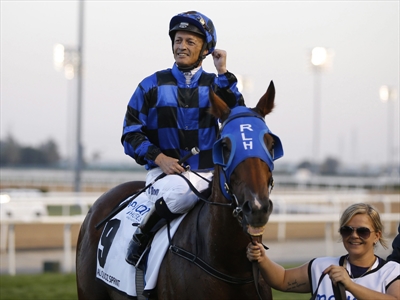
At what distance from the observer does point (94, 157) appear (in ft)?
254

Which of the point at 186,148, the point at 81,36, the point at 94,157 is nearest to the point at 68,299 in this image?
the point at 186,148

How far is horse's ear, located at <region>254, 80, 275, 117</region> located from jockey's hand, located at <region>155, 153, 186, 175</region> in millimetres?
676

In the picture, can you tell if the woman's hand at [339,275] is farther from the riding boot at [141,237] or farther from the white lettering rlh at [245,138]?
the riding boot at [141,237]

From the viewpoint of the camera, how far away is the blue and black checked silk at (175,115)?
13.2 ft

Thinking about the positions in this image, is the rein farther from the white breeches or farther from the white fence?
the white fence

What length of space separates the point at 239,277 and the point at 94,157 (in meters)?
74.8

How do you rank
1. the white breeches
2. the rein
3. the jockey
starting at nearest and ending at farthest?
the rein, the white breeches, the jockey

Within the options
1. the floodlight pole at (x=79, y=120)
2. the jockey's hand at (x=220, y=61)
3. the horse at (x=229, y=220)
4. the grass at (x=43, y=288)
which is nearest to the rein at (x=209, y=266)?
the horse at (x=229, y=220)

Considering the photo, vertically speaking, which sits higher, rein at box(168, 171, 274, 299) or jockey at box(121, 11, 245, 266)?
jockey at box(121, 11, 245, 266)

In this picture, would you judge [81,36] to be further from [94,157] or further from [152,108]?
[94,157]

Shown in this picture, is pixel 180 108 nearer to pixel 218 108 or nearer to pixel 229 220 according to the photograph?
pixel 218 108

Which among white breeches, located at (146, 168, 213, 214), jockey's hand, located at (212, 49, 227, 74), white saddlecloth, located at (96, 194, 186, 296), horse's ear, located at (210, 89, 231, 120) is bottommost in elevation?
white saddlecloth, located at (96, 194, 186, 296)

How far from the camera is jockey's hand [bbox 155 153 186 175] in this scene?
3.89 m

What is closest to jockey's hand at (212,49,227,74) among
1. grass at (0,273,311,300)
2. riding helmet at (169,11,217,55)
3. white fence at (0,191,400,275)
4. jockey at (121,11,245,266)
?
jockey at (121,11,245,266)
